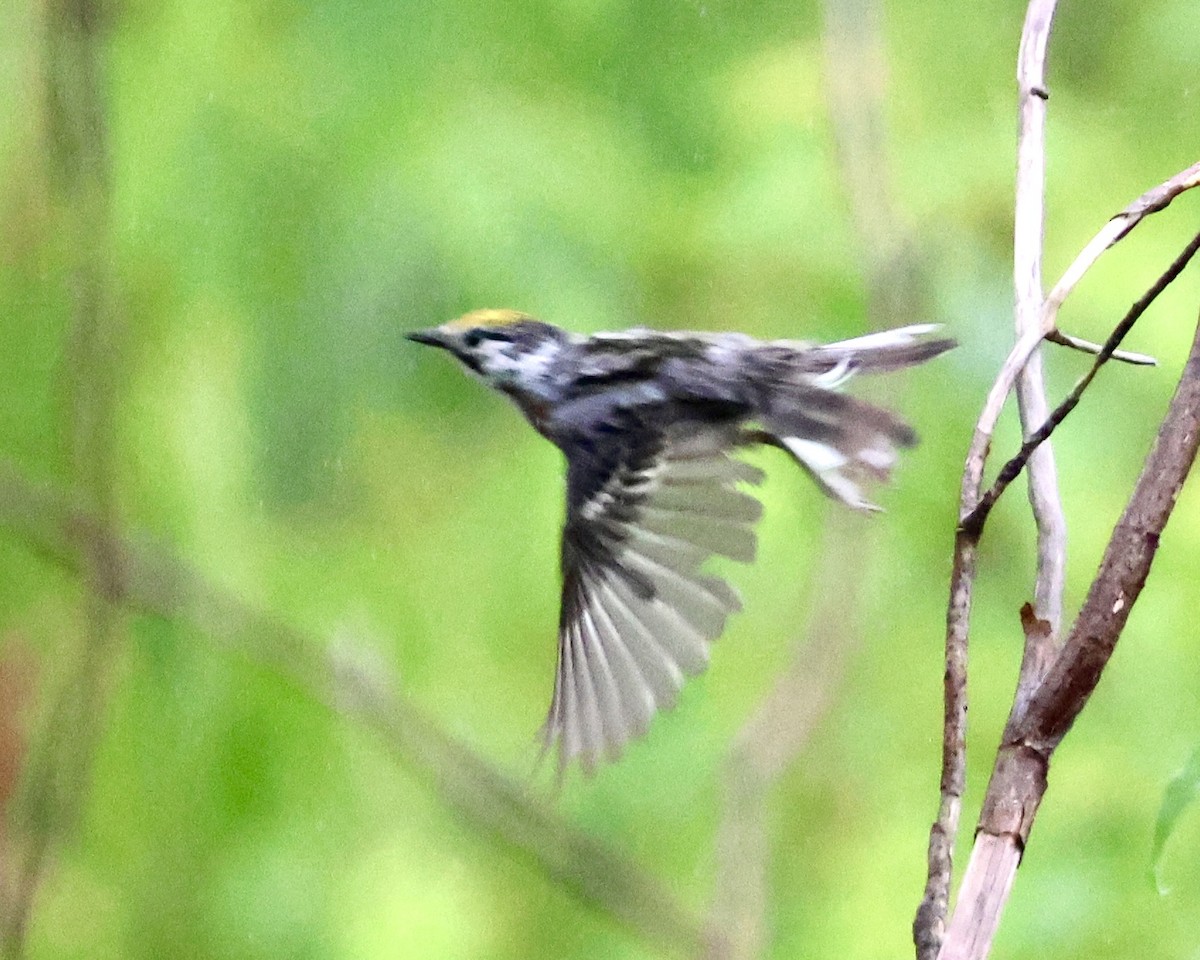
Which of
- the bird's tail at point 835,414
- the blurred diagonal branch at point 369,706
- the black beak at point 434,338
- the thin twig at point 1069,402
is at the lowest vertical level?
the blurred diagonal branch at point 369,706

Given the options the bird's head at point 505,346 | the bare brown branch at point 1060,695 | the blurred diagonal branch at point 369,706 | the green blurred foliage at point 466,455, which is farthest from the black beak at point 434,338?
the bare brown branch at point 1060,695

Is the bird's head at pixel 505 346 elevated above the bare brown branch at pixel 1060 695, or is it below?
below

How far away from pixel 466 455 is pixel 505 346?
0.16 metres

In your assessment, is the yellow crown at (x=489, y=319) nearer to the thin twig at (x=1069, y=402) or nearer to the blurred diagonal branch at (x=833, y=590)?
the blurred diagonal branch at (x=833, y=590)

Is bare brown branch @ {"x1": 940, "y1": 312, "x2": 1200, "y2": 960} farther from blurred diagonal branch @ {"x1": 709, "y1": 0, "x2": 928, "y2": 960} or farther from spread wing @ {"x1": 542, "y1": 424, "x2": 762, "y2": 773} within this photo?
blurred diagonal branch @ {"x1": 709, "y1": 0, "x2": 928, "y2": 960}

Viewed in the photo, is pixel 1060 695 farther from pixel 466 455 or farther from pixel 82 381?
pixel 82 381

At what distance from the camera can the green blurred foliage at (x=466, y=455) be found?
33.3 inches

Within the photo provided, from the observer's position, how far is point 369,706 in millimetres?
866

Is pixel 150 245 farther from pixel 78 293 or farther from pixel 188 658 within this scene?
pixel 188 658

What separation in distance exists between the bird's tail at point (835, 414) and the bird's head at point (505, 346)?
4.4 inches

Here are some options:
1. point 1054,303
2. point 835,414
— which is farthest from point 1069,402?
point 835,414

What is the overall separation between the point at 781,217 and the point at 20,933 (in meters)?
0.63

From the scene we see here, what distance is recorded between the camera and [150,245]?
0.86 metres

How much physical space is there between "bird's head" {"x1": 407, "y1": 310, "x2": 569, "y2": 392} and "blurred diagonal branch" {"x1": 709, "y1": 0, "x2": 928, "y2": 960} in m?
0.25
